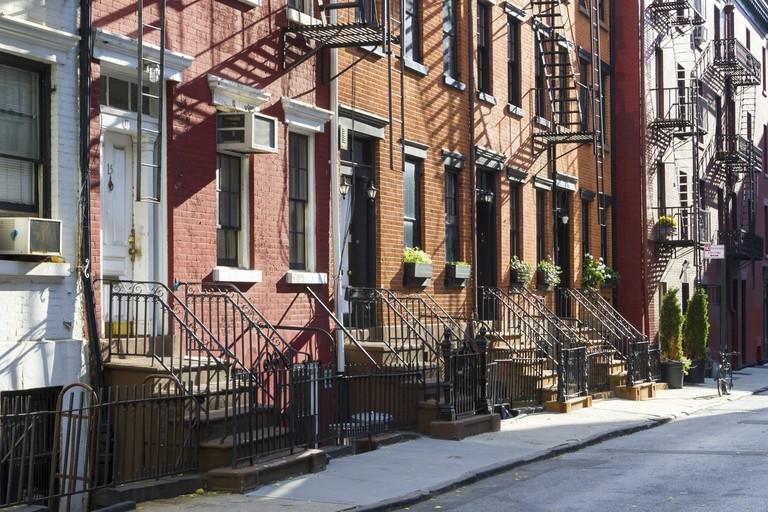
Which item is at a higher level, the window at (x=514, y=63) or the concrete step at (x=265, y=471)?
the window at (x=514, y=63)

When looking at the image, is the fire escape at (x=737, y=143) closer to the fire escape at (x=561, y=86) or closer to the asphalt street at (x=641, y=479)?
the fire escape at (x=561, y=86)

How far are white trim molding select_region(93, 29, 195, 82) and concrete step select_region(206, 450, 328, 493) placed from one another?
14.5 ft

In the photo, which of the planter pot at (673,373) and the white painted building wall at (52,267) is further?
the planter pot at (673,373)

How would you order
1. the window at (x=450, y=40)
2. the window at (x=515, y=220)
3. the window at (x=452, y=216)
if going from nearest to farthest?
the window at (x=450, y=40)
the window at (x=452, y=216)
the window at (x=515, y=220)

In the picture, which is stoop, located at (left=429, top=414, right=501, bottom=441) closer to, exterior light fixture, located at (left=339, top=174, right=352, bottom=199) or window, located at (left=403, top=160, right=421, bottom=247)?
exterior light fixture, located at (left=339, top=174, right=352, bottom=199)

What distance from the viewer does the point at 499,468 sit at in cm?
1352

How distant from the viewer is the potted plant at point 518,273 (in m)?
23.1

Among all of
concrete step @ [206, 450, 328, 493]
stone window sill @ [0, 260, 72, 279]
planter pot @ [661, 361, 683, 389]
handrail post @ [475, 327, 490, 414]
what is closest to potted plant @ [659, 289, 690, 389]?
planter pot @ [661, 361, 683, 389]

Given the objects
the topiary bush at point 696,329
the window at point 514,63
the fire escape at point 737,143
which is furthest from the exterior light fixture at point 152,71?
the fire escape at point 737,143

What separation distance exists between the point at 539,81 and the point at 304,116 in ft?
35.1

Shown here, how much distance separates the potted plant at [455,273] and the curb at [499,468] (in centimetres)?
393

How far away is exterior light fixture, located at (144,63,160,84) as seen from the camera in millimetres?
12797

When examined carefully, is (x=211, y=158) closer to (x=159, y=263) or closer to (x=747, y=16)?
(x=159, y=263)

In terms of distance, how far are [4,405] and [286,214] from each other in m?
6.29
